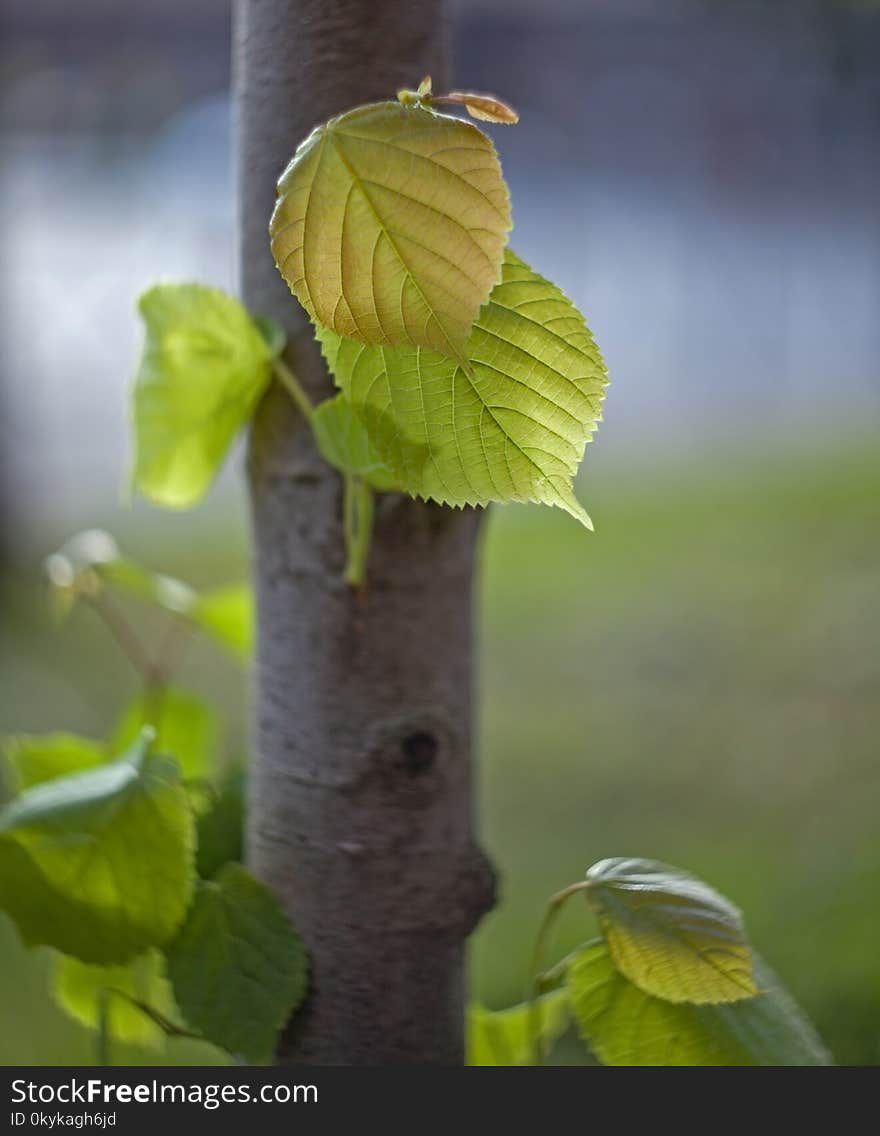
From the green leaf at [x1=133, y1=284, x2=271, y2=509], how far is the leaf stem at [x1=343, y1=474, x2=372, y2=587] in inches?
2.1

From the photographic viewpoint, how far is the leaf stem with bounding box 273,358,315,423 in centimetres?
38

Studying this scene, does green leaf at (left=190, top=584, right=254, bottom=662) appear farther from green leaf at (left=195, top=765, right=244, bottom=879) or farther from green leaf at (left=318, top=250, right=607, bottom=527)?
green leaf at (left=318, top=250, right=607, bottom=527)

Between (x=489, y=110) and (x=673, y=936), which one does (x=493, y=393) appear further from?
(x=673, y=936)

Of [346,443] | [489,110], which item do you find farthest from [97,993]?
[489,110]

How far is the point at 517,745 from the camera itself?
164 centimetres

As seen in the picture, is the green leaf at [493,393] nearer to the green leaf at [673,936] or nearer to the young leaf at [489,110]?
the young leaf at [489,110]

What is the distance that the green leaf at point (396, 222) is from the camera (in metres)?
0.27

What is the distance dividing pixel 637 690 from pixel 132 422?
1.48 m

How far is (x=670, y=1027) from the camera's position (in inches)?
15.3

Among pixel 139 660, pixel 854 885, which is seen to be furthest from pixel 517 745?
pixel 139 660

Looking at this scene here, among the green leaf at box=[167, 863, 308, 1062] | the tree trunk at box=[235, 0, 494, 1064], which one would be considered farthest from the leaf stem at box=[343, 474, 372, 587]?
the green leaf at box=[167, 863, 308, 1062]

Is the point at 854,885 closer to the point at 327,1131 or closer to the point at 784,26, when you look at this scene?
the point at 327,1131

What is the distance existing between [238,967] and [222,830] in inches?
3.5

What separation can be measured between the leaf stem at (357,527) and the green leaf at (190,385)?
5 centimetres
